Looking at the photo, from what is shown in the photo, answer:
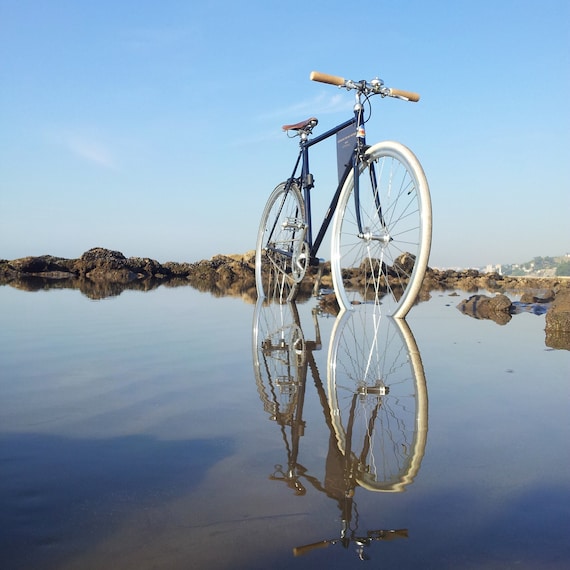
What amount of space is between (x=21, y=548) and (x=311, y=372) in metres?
2.10

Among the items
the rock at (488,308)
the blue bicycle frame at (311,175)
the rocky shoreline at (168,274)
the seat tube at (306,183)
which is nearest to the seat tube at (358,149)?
the blue bicycle frame at (311,175)

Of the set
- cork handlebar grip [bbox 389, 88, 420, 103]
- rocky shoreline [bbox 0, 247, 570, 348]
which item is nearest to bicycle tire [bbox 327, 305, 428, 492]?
cork handlebar grip [bbox 389, 88, 420, 103]

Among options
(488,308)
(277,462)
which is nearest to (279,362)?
(277,462)

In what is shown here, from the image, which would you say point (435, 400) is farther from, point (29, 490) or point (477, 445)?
point (29, 490)

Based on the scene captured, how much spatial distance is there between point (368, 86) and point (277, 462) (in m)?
4.73

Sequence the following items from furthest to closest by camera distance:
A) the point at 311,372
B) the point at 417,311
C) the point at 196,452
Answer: the point at 417,311 → the point at 311,372 → the point at 196,452

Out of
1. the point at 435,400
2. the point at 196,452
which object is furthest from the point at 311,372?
the point at 196,452

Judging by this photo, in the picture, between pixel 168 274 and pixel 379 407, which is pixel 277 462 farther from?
pixel 168 274

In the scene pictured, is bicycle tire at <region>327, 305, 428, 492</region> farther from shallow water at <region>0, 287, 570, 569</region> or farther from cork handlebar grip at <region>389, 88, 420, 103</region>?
cork handlebar grip at <region>389, 88, 420, 103</region>

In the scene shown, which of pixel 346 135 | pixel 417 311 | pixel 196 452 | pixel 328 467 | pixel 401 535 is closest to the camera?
pixel 401 535

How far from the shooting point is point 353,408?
89.7 inches

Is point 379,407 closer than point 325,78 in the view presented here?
Yes

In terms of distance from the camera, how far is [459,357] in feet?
12.0

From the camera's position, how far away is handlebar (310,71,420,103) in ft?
17.4
